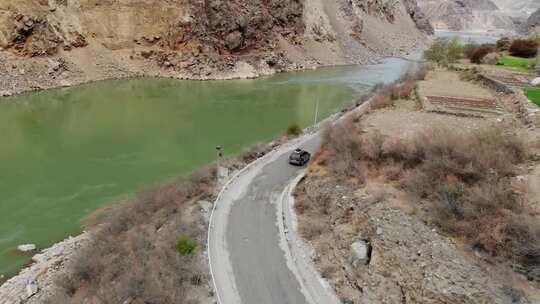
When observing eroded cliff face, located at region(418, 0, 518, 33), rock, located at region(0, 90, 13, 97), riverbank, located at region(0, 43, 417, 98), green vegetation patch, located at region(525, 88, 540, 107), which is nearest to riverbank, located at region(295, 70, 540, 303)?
green vegetation patch, located at region(525, 88, 540, 107)

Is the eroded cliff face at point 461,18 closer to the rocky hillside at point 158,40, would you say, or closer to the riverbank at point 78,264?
the rocky hillside at point 158,40

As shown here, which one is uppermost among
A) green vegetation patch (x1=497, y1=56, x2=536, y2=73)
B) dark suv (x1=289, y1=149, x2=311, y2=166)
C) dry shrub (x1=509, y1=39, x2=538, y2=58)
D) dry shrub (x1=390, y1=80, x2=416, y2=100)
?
dry shrub (x1=509, y1=39, x2=538, y2=58)

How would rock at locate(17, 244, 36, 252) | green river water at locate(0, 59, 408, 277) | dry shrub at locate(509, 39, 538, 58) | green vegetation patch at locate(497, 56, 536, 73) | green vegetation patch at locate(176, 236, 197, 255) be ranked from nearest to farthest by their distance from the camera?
green vegetation patch at locate(176, 236, 197, 255), rock at locate(17, 244, 36, 252), green river water at locate(0, 59, 408, 277), green vegetation patch at locate(497, 56, 536, 73), dry shrub at locate(509, 39, 538, 58)

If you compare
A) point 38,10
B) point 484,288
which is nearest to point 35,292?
point 484,288

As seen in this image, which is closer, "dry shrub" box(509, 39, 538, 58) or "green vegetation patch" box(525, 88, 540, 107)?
"green vegetation patch" box(525, 88, 540, 107)

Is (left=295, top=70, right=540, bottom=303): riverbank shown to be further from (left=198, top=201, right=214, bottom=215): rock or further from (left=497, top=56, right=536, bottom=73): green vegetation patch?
(left=497, top=56, right=536, bottom=73): green vegetation patch

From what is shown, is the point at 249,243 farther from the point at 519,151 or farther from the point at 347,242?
the point at 519,151
